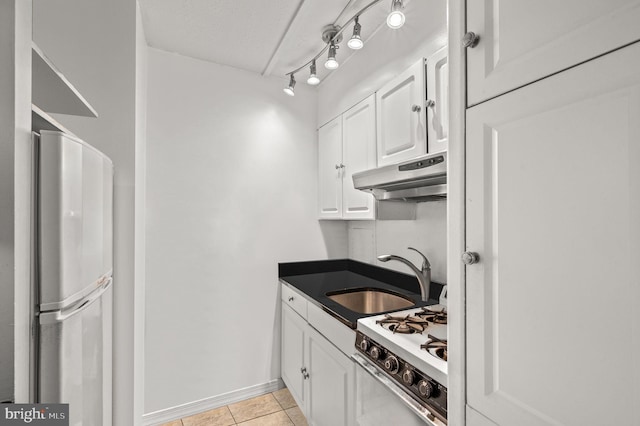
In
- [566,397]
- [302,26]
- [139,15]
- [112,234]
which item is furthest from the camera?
[302,26]

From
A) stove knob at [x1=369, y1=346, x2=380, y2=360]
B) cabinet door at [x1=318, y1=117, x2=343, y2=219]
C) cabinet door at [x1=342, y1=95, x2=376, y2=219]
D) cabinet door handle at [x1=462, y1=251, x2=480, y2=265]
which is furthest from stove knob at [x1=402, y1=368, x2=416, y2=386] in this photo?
cabinet door at [x1=318, y1=117, x2=343, y2=219]

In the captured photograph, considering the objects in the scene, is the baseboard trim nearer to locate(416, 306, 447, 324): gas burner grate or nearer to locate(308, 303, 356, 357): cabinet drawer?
locate(308, 303, 356, 357): cabinet drawer

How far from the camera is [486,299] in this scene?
73cm

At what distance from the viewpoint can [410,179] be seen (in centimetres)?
127

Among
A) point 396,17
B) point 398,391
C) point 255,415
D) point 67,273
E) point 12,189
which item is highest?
point 396,17

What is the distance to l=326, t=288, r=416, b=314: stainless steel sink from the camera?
76.3 inches

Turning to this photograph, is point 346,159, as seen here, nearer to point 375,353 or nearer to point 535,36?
point 375,353

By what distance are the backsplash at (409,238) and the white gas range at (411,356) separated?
1.36ft

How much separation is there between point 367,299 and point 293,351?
66 cm

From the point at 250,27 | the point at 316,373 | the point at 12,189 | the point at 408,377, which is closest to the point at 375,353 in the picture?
the point at 408,377

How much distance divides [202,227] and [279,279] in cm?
74

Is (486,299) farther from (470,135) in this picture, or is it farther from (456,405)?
(470,135)

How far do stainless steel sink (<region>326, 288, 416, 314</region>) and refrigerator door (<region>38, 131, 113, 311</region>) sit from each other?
1325 millimetres

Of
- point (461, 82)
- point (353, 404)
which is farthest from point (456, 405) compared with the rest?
point (461, 82)
